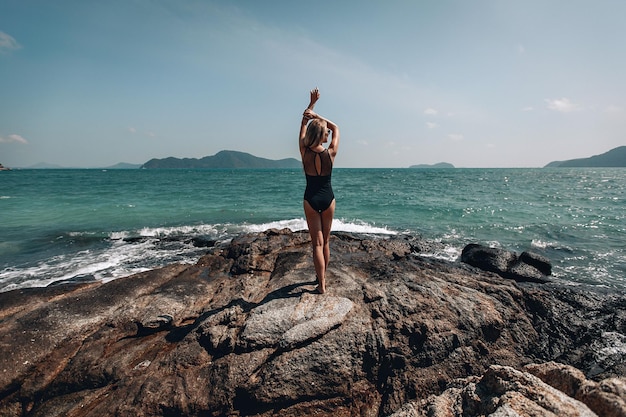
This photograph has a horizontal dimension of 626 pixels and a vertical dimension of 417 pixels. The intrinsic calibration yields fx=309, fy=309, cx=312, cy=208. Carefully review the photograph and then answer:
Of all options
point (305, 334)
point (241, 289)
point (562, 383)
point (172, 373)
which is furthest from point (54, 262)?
point (562, 383)

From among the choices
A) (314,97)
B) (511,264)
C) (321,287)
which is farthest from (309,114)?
(511,264)

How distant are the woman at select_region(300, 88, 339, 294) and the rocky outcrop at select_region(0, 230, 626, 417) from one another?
1.02 m

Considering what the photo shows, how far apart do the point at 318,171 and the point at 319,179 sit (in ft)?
0.45

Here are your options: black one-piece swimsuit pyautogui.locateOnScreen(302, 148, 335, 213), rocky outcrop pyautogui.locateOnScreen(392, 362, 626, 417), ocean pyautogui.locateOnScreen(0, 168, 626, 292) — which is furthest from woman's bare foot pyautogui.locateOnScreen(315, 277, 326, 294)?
ocean pyautogui.locateOnScreen(0, 168, 626, 292)

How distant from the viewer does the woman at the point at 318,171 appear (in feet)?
16.2

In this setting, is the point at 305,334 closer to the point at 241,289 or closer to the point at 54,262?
the point at 241,289

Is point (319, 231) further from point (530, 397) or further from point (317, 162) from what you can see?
point (530, 397)

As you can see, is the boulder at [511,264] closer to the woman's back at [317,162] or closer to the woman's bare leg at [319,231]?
the woman's bare leg at [319,231]

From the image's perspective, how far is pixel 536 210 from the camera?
2441cm

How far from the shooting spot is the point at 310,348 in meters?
4.37

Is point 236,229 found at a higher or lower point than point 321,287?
lower

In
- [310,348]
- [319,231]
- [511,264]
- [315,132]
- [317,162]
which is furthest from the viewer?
[511,264]

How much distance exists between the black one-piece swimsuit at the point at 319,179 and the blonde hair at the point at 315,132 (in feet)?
0.58

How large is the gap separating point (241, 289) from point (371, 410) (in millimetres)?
3751
